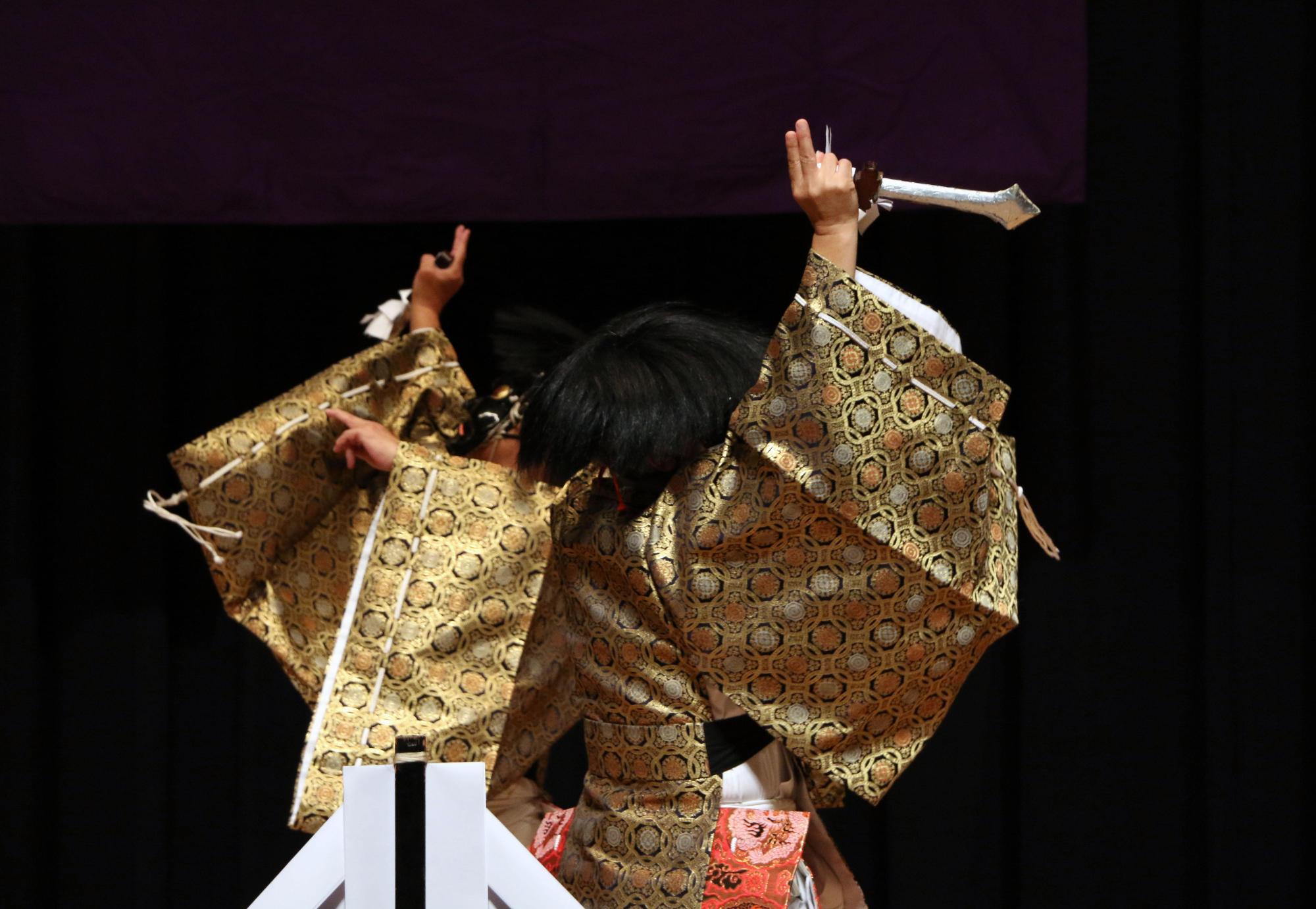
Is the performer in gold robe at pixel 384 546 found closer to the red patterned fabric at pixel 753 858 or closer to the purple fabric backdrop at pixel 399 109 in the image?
the purple fabric backdrop at pixel 399 109

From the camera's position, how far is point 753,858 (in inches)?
56.7

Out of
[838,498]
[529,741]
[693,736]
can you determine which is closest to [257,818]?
[529,741]

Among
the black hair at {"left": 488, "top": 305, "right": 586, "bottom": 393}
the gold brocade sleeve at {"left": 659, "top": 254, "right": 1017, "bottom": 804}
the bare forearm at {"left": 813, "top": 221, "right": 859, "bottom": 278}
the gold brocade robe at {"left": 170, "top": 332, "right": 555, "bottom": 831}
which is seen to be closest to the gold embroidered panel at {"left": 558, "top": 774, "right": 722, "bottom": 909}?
the gold brocade sleeve at {"left": 659, "top": 254, "right": 1017, "bottom": 804}

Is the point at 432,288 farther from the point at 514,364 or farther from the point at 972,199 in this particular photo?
the point at 972,199

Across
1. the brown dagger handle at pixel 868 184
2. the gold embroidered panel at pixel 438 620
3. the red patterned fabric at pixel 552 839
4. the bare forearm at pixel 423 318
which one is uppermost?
the brown dagger handle at pixel 868 184

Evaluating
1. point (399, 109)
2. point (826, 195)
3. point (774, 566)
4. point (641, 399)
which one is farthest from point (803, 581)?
point (399, 109)

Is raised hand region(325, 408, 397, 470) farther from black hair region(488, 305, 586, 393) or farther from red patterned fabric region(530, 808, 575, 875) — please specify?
red patterned fabric region(530, 808, 575, 875)

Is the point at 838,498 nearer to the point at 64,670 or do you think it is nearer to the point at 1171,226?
the point at 1171,226

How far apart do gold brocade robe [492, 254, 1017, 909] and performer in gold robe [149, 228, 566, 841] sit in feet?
1.03

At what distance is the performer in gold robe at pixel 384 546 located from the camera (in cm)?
180

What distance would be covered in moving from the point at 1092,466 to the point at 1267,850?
2.11ft

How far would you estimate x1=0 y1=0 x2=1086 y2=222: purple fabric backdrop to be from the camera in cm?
196

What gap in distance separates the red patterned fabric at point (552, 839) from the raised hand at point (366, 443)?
543 millimetres

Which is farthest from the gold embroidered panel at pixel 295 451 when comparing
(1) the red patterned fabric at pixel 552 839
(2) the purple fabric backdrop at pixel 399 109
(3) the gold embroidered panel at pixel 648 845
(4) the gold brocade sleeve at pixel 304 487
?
(3) the gold embroidered panel at pixel 648 845
